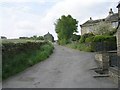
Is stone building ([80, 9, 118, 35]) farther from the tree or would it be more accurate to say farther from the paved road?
the paved road

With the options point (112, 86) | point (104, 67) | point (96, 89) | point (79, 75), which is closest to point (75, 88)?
point (96, 89)

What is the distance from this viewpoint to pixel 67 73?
19.2m

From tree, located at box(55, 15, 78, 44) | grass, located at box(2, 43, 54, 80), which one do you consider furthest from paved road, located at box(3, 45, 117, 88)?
tree, located at box(55, 15, 78, 44)

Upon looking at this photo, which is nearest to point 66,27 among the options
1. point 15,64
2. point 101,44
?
point 101,44

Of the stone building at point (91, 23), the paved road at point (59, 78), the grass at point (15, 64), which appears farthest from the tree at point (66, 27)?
the paved road at point (59, 78)

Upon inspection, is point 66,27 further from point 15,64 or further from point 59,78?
point 59,78

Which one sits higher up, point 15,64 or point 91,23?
point 91,23

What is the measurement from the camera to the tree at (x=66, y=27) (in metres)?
62.4

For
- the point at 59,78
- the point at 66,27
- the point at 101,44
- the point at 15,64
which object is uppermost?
the point at 66,27

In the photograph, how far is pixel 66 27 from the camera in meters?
62.6

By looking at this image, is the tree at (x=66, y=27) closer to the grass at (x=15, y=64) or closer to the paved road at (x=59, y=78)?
the grass at (x=15, y=64)

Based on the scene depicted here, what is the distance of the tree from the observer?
62.4 m

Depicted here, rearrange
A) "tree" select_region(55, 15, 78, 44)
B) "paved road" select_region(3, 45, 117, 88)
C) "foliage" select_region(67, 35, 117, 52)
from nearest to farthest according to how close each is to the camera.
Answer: "paved road" select_region(3, 45, 117, 88) < "foliage" select_region(67, 35, 117, 52) < "tree" select_region(55, 15, 78, 44)

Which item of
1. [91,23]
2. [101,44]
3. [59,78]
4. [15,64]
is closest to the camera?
[59,78]
